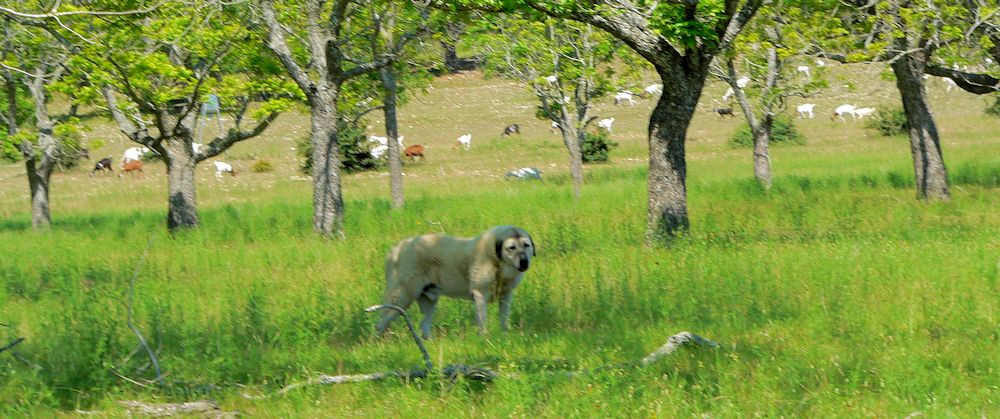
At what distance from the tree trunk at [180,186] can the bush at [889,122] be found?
37.2 m

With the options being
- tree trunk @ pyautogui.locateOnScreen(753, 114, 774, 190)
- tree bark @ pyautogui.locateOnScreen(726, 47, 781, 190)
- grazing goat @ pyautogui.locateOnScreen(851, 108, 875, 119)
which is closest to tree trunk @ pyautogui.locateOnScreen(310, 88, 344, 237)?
tree bark @ pyautogui.locateOnScreen(726, 47, 781, 190)

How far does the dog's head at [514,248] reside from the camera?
31.8 ft

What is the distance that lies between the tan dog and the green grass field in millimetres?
335

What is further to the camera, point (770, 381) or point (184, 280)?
point (184, 280)

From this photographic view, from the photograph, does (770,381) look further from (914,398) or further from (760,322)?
(760,322)

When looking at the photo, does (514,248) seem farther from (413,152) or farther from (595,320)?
(413,152)

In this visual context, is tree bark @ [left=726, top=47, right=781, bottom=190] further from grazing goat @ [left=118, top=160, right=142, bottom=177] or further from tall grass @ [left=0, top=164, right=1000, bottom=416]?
grazing goat @ [left=118, top=160, right=142, bottom=177]

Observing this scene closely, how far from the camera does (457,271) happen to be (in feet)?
33.5

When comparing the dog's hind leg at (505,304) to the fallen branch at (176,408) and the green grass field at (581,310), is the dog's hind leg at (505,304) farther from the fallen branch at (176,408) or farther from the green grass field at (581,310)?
the fallen branch at (176,408)

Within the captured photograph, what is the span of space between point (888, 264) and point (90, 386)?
8.47m

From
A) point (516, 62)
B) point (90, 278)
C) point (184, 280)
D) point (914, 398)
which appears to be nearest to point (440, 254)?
point (914, 398)

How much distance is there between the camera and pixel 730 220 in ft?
56.9

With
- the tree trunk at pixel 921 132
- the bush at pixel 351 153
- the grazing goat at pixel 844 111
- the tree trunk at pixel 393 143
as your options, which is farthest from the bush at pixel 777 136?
the tree trunk at pixel 921 132

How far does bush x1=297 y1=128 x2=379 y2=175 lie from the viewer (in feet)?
155
